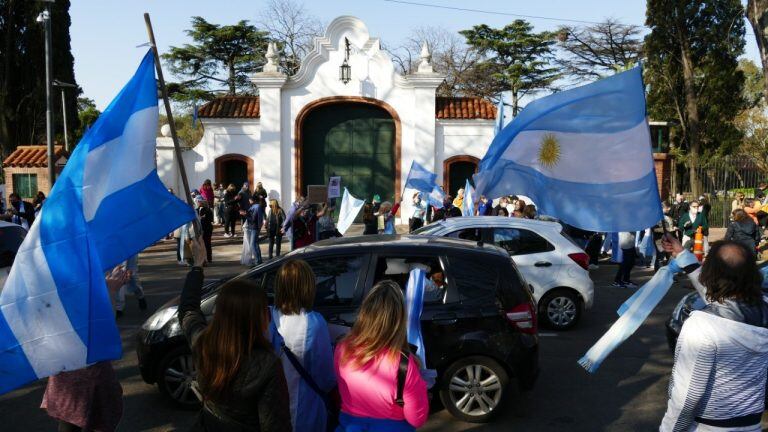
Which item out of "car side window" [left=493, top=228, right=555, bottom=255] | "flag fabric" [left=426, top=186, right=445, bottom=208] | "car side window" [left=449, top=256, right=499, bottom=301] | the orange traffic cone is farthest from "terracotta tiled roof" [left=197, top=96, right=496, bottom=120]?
"car side window" [left=449, top=256, right=499, bottom=301]

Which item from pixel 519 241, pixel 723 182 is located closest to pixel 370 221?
pixel 519 241

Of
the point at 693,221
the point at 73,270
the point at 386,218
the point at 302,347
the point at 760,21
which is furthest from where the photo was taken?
the point at 386,218

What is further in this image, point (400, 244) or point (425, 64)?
point (425, 64)

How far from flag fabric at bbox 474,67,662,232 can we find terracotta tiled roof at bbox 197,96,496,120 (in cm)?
1755

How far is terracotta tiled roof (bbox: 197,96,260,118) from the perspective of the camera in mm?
22531

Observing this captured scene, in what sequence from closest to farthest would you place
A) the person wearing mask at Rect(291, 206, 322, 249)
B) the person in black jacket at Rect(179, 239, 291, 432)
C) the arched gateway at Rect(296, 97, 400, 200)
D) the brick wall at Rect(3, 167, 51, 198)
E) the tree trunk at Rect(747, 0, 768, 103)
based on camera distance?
the person in black jacket at Rect(179, 239, 291, 432), the tree trunk at Rect(747, 0, 768, 103), the person wearing mask at Rect(291, 206, 322, 249), the brick wall at Rect(3, 167, 51, 198), the arched gateway at Rect(296, 97, 400, 200)

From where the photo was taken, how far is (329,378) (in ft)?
11.6

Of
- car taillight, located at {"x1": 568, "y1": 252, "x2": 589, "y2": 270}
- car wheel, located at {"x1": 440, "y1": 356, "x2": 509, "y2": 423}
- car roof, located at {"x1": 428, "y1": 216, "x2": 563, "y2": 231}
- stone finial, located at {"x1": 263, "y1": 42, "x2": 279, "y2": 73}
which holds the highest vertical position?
stone finial, located at {"x1": 263, "y1": 42, "x2": 279, "y2": 73}

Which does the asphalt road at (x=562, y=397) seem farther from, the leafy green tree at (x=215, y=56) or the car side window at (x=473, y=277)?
the leafy green tree at (x=215, y=56)

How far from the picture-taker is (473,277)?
18.7 ft

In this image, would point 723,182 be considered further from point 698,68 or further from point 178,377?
point 178,377

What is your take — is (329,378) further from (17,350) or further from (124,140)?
(124,140)

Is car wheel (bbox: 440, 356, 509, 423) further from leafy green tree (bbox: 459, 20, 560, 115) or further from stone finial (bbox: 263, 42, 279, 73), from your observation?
leafy green tree (bbox: 459, 20, 560, 115)

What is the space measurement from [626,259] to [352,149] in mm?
12827
